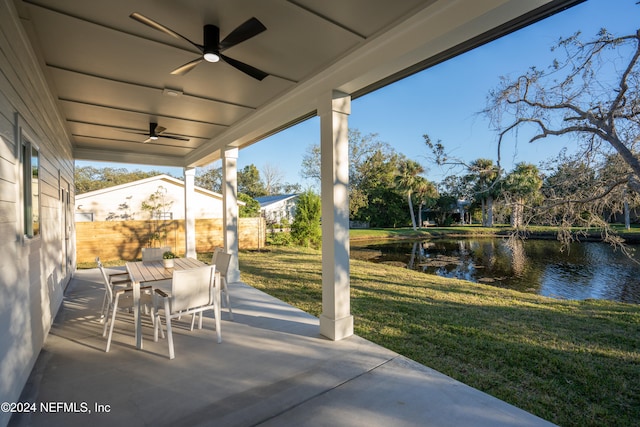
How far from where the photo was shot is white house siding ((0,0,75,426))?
203 centimetres

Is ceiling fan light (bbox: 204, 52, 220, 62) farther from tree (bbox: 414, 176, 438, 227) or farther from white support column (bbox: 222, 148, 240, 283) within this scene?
tree (bbox: 414, 176, 438, 227)

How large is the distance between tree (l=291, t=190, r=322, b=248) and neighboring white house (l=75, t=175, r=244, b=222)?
12.2ft

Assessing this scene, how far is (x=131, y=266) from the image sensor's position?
393 cm

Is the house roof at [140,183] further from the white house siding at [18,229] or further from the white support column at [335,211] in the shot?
the white support column at [335,211]

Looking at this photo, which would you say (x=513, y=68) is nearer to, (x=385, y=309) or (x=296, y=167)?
(x=385, y=309)

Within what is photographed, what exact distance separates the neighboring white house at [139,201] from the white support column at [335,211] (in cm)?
948

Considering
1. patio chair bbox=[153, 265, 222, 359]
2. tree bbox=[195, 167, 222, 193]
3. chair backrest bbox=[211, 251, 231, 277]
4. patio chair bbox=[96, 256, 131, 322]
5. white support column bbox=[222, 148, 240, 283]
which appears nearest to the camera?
patio chair bbox=[153, 265, 222, 359]

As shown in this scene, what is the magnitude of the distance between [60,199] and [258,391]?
4.69m

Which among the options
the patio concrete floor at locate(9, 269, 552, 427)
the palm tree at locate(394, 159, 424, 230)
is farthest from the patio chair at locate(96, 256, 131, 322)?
the palm tree at locate(394, 159, 424, 230)

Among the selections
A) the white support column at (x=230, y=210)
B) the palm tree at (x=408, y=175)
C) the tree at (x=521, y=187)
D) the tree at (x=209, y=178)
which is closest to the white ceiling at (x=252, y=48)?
the white support column at (x=230, y=210)

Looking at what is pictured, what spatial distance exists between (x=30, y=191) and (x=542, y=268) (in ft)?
41.8

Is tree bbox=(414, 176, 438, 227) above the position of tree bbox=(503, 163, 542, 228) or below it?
above

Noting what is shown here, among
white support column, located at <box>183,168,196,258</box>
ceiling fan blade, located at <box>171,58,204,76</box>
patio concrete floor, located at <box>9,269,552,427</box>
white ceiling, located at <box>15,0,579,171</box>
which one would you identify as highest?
white ceiling, located at <box>15,0,579,171</box>

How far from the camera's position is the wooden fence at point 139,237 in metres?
9.26
